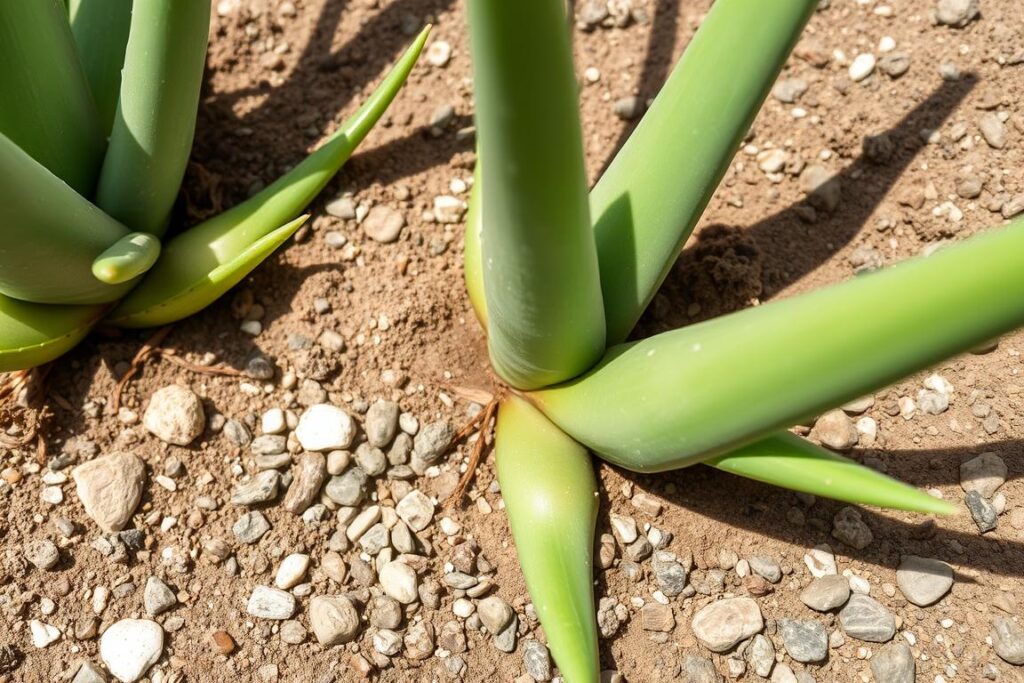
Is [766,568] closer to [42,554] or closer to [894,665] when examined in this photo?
[894,665]

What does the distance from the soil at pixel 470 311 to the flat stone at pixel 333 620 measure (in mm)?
21

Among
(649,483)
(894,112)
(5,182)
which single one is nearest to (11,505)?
(5,182)

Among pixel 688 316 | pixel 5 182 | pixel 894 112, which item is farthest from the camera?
pixel 894 112

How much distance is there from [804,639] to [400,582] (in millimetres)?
466

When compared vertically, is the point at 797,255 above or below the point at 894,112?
below

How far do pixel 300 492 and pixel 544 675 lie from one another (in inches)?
14.0

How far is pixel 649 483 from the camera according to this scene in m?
1.04

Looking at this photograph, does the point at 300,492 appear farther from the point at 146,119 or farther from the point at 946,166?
the point at 946,166

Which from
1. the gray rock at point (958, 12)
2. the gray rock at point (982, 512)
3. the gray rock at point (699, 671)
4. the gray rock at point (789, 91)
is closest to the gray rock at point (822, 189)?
the gray rock at point (789, 91)

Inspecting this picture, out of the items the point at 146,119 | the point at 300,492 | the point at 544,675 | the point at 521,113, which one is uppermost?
the point at 521,113

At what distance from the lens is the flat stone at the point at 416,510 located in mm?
1024

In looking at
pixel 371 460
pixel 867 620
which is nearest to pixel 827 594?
pixel 867 620

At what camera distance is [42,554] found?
981 mm

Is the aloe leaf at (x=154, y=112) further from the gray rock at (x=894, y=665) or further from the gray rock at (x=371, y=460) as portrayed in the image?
the gray rock at (x=894, y=665)
